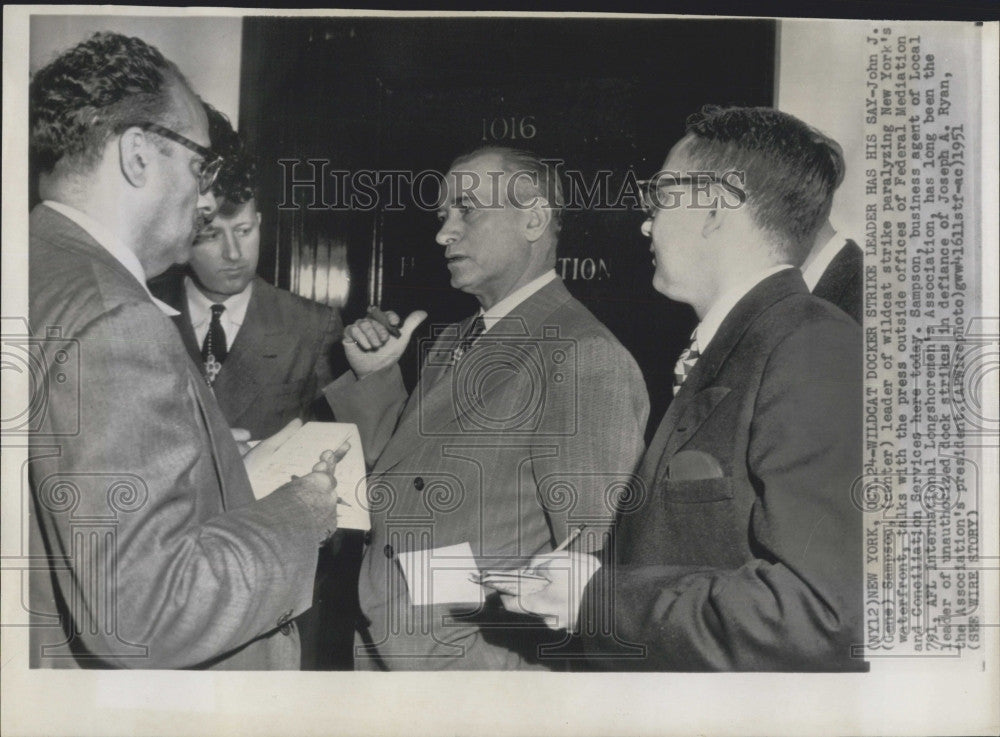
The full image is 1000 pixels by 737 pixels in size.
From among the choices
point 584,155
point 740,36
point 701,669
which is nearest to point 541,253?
point 584,155

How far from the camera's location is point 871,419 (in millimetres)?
3293

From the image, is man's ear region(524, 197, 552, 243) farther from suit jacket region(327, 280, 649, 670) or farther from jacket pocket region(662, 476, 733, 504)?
jacket pocket region(662, 476, 733, 504)

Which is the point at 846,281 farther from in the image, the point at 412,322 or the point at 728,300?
the point at 412,322

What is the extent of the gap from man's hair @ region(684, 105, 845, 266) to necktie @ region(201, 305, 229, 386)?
5.36 ft

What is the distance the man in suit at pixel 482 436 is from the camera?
10.5ft

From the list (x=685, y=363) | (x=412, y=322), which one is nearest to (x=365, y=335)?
(x=412, y=322)

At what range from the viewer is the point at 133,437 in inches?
123

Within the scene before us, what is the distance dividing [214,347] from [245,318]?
14cm

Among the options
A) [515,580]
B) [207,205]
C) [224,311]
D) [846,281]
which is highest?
[207,205]

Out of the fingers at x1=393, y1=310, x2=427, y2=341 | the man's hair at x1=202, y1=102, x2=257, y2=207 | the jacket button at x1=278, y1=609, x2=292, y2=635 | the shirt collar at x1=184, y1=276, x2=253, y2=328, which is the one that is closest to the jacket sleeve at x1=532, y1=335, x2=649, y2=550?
the fingers at x1=393, y1=310, x2=427, y2=341

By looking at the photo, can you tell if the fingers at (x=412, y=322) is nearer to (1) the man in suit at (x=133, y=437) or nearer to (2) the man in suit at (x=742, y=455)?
(1) the man in suit at (x=133, y=437)

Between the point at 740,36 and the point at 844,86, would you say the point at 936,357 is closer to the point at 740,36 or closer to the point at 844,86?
the point at 844,86

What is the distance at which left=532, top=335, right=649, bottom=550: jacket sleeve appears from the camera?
322cm

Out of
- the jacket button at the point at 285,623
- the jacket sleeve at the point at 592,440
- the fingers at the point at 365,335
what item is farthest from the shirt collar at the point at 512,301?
the jacket button at the point at 285,623
